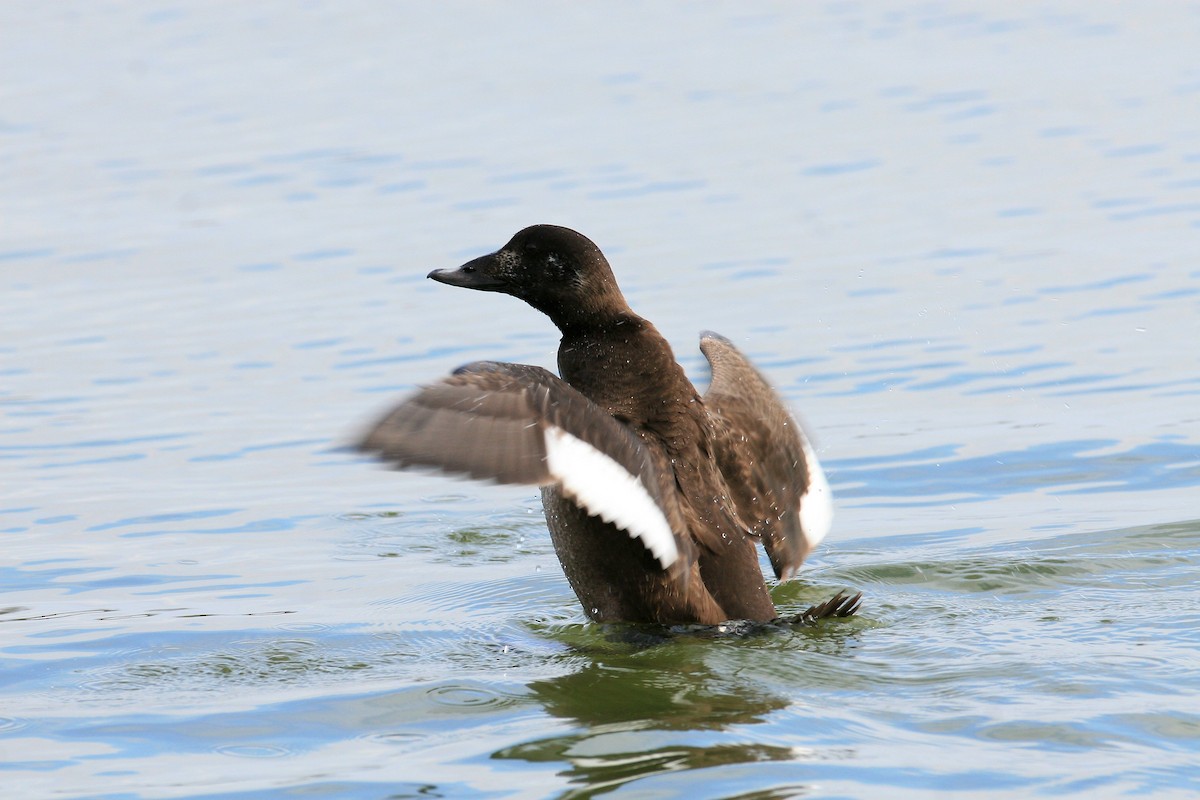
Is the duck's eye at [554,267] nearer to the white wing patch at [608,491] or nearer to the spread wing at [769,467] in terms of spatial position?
the spread wing at [769,467]

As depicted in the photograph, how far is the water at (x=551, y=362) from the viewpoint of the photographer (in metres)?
5.28

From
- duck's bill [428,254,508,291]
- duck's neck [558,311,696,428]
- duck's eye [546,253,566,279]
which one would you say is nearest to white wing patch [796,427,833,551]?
duck's neck [558,311,696,428]

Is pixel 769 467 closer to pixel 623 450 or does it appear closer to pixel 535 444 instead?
pixel 623 450

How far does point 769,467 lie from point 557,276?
1.14 metres

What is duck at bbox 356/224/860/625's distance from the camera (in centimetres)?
550

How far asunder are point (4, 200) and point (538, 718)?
1169 cm

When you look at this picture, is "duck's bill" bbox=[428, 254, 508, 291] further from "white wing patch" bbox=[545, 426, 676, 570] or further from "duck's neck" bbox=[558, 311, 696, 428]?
"white wing patch" bbox=[545, 426, 676, 570]

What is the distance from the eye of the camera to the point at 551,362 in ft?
35.6

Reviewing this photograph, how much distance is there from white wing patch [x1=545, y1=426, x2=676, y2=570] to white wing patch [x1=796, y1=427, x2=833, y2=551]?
1138mm

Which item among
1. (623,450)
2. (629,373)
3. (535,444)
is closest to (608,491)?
(623,450)

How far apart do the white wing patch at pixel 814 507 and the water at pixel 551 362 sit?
0.31 meters

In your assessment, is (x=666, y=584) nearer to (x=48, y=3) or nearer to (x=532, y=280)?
(x=532, y=280)

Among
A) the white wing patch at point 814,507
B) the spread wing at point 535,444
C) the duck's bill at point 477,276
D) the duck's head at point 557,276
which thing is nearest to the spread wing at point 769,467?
the white wing patch at point 814,507

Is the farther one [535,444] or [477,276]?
[477,276]
